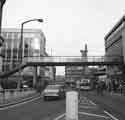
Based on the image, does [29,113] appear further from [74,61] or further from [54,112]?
[74,61]

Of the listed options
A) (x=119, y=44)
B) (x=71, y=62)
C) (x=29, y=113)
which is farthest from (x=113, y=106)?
(x=119, y=44)

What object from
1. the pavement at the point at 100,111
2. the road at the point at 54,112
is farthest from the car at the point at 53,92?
the road at the point at 54,112

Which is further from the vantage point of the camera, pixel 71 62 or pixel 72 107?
pixel 71 62

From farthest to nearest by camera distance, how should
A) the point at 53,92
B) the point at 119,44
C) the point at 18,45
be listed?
the point at 18,45, the point at 119,44, the point at 53,92

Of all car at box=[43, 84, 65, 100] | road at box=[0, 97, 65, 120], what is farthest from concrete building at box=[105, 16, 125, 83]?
road at box=[0, 97, 65, 120]

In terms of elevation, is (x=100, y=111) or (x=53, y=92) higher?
(x=53, y=92)

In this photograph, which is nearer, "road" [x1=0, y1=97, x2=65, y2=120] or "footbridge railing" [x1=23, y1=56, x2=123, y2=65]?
"road" [x1=0, y1=97, x2=65, y2=120]

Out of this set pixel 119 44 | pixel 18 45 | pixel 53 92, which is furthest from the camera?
pixel 18 45

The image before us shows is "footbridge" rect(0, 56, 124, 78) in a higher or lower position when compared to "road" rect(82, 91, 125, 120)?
higher

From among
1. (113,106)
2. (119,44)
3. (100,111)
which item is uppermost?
(119,44)

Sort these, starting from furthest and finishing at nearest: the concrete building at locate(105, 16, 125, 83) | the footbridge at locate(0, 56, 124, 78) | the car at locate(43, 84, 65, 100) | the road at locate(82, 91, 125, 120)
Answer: the concrete building at locate(105, 16, 125, 83)
the footbridge at locate(0, 56, 124, 78)
the car at locate(43, 84, 65, 100)
the road at locate(82, 91, 125, 120)

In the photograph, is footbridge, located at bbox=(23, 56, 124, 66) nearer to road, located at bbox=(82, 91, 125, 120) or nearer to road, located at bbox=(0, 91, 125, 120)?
road, located at bbox=(82, 91, 125, 120)

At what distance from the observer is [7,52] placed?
73500mm

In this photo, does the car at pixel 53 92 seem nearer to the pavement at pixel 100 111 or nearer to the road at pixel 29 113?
the pavement at pixel 100 111
